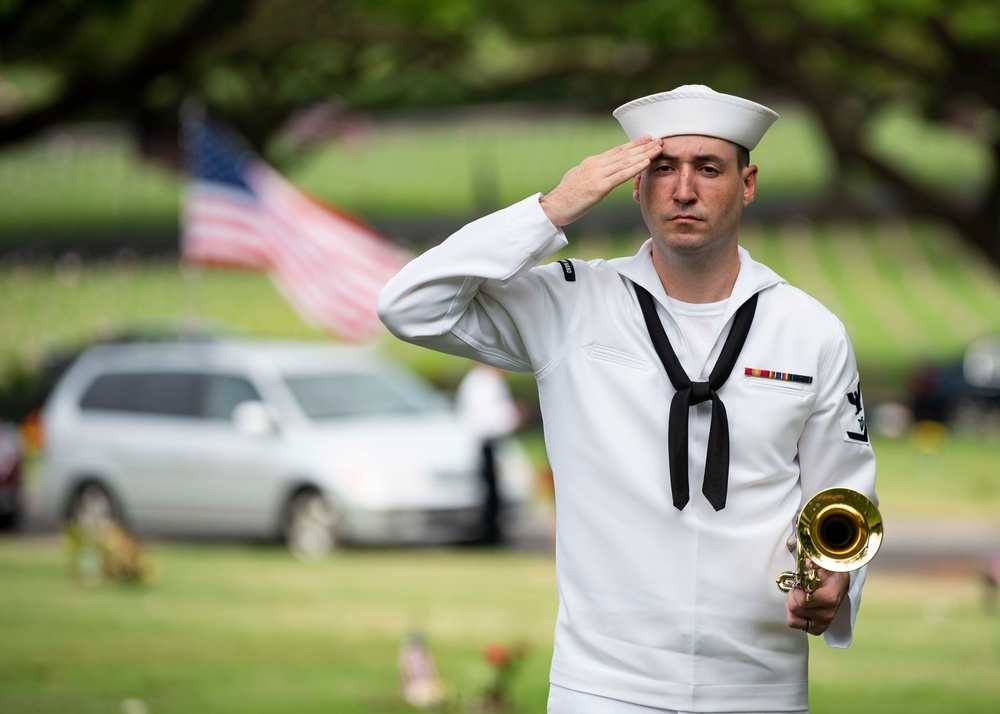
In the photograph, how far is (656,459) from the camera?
2.93 meters

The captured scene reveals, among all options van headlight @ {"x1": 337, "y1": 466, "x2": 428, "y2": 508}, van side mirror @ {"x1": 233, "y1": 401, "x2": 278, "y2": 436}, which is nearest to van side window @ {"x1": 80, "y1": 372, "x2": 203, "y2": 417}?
van side mirror @ {"x1": 233, "y1": 401, "x2": 278, "y2": 436}

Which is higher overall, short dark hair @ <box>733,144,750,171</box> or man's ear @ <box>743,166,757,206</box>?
short dark hair @ <box>733,144,750,171</box>

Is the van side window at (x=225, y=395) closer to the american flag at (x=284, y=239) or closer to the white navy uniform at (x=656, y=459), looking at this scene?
the american flag at (x=284, y=239)

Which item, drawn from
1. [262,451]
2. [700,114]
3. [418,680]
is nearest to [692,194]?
[700,114]

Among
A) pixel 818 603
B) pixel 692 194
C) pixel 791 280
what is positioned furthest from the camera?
pixel 791 280

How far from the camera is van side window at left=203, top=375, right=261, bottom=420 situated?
1291 centimetres

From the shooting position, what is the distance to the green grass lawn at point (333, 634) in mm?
6926

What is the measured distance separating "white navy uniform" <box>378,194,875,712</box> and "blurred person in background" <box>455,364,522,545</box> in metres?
9.33

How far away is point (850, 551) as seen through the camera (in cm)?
284

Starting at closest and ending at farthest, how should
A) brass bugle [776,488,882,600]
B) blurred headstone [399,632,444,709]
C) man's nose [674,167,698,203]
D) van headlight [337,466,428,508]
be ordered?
brass bugle [776,488,882,600] → man's nose [674,167,698,203] → blurred headstone [399,632,444,709] → van headlight [337,466,428,508]

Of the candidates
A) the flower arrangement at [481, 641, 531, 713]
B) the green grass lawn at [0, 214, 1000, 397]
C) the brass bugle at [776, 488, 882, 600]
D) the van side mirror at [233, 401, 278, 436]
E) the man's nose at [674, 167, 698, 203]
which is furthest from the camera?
the green grass lawn at [0, 214, 1000, 397]

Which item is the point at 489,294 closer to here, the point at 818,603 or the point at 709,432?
the point at 709,432

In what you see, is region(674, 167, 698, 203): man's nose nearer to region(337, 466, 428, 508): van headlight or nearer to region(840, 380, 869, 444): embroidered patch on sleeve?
region(840, 380, 869, 444): embroidered patch on sleeve

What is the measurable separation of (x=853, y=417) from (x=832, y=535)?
0.29 meters
